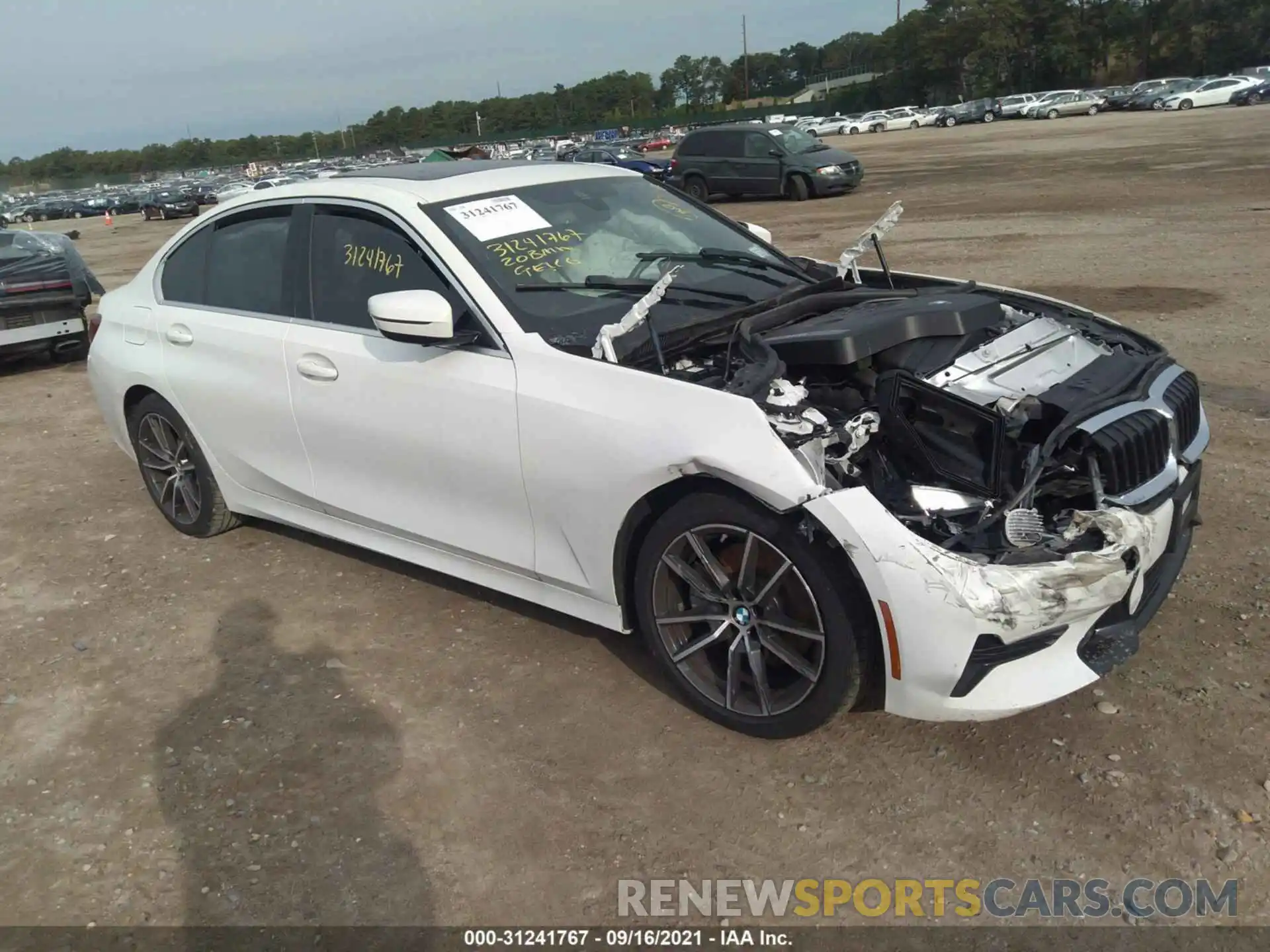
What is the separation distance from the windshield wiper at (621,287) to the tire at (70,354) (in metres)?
8.80

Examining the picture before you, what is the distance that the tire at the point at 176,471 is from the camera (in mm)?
4906

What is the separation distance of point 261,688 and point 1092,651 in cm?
292

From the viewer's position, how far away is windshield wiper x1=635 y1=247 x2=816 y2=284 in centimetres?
407

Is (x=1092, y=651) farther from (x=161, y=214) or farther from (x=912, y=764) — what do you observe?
(x=161, y=214)

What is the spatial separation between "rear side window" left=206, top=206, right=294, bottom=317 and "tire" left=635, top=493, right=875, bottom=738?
6.90 ft

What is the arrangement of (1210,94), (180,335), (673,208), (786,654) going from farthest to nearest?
(1210,94), (180,335), (673,208), (786,654)

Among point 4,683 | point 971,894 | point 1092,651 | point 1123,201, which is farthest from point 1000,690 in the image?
point 1123,201

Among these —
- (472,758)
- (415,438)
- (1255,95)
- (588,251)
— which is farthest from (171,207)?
(1255,95)

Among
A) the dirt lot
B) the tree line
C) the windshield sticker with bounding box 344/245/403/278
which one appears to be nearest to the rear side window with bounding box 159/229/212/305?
the windshield sticker with bounding box 344/245/403/278

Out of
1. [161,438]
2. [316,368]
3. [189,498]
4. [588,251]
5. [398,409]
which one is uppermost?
[588,251]

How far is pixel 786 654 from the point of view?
3027 mm

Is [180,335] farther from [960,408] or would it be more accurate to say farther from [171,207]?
[171,207]

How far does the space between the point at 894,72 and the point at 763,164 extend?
72.9 meters

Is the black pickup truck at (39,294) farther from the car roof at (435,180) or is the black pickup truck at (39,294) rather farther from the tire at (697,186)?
the tire at (697,186)
